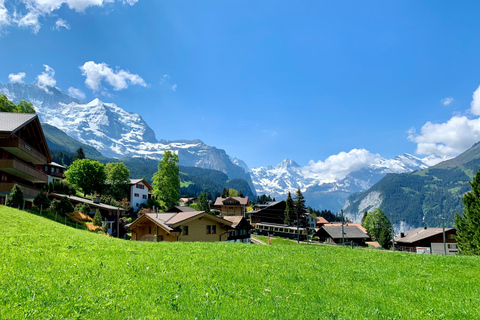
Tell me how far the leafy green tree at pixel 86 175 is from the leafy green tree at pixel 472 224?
8998 cm

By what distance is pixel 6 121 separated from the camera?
33281mm

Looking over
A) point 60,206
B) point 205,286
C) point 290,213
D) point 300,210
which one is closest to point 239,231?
point 60,206

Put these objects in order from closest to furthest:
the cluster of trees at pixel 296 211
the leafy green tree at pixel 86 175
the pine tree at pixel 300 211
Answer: the leafy green tree at pixel 86 175, the pine tree at pixel 300 211, the cluster of trees at pixel 296 211

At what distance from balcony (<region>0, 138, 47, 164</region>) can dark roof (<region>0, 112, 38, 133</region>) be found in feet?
5.42

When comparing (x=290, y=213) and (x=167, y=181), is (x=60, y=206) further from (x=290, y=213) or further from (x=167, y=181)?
(x=290, y=213)

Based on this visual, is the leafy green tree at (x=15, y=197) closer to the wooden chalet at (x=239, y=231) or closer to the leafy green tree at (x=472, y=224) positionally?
the wooden chalet at (x=239, y=231)

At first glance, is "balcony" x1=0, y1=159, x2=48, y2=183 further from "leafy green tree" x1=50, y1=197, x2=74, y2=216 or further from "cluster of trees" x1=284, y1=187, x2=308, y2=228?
"cluster of trees" x1=284, y1=187, x2=308, y2=228

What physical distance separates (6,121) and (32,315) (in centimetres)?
3603

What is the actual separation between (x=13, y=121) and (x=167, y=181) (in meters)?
45.7

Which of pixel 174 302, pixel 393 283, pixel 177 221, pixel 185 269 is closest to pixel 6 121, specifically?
pixel 177 221

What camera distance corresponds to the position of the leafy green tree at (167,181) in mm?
77250

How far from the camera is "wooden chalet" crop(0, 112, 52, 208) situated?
1268 inches

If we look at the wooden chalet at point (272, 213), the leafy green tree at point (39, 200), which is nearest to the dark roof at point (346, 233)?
the wooden chalet at point (272, 213)

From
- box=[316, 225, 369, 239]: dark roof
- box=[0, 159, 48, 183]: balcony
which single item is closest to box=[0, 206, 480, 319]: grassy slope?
box=[0, 159, 48, 183]: balcony
